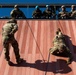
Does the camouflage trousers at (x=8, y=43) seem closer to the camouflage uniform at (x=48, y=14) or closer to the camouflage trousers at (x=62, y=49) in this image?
the camouflage trousers at (x=62, y=49)

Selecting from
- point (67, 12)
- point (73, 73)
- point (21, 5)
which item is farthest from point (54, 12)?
point (73, 73)

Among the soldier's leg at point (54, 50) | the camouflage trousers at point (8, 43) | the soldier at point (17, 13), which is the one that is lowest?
the soldier's leg at point (54, 50)

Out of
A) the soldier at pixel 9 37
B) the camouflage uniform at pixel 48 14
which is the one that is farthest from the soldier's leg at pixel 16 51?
the camouflage uniform at pixel 48 14

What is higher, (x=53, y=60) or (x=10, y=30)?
(x=10, y=30)

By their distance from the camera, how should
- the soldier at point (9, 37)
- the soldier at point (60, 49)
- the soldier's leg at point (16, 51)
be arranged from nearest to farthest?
1. the soldier at point (9, 37)
2. the soldier's leg at point (16, 51)
3. the soldier at point (60, 49)

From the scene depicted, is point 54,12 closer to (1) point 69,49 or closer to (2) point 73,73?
(1) point 69,49

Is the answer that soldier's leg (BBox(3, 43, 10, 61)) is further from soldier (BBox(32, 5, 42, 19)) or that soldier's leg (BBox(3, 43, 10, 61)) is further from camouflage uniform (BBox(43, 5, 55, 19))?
camouflage uniform (BBox(43, 5, 55, 19))

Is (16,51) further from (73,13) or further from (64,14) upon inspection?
(73,13)

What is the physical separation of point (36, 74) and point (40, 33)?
2.63 m

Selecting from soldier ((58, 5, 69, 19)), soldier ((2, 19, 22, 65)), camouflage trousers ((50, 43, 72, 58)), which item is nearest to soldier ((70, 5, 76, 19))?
soldier ((58, 5, 69, 19))

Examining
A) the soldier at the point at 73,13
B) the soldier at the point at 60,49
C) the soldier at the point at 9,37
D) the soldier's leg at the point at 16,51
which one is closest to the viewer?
the soldier at the point at 9,37

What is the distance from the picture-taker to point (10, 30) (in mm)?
9039

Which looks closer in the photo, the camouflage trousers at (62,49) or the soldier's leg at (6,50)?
the soldier's leg at (6,50)

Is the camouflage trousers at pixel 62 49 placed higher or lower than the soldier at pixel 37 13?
lower
